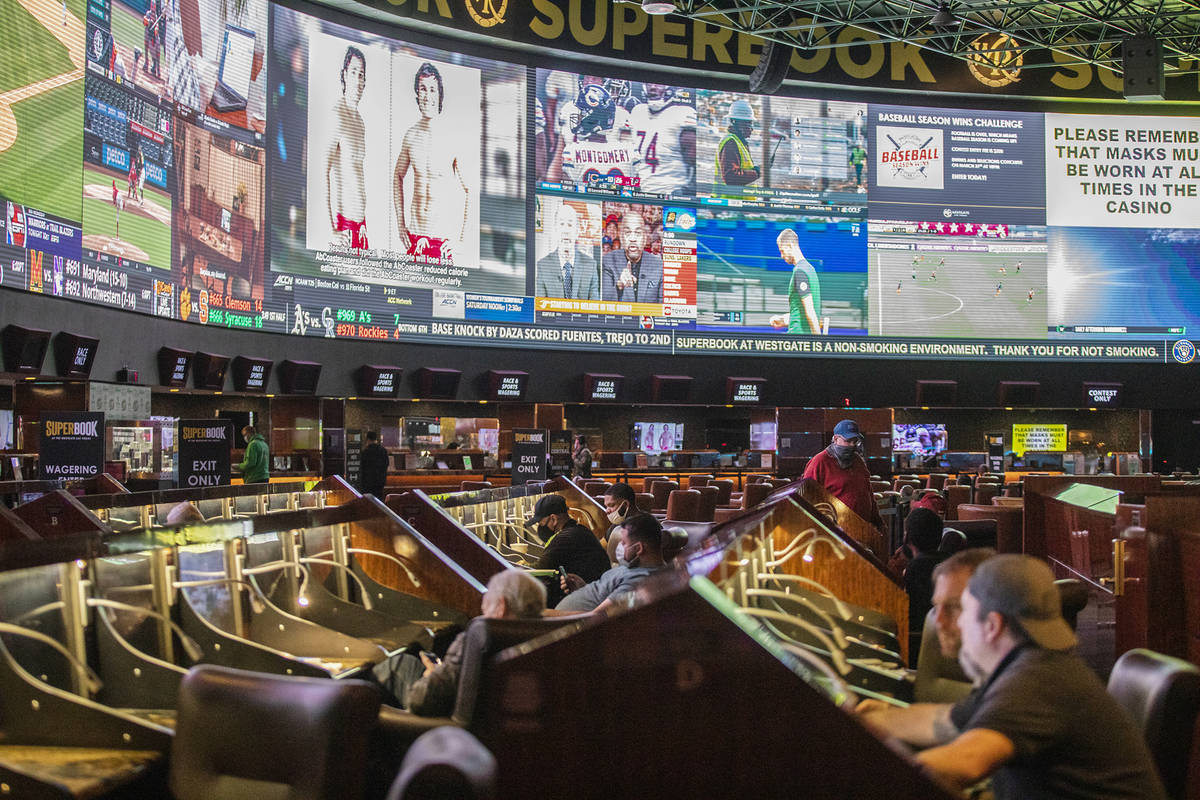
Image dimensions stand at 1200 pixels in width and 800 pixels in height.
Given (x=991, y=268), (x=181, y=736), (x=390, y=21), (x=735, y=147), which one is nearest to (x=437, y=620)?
(x=181, y=736)

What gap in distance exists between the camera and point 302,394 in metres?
14.2

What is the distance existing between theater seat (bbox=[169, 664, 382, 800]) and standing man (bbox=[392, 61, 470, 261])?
47.1ft

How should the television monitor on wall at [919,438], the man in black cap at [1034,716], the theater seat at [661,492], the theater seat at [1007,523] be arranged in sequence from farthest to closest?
the television monitor on wall at [919,438] < the theater seat at [661,492] < the theater seat at [1007,523] < the man in black cap at [1034,716]

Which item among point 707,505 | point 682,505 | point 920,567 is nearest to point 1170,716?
point 920,567

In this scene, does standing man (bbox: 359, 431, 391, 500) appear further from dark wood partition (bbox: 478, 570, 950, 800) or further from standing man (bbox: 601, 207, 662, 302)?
dark wood partition (bbox: 478, 570, 950, 800)

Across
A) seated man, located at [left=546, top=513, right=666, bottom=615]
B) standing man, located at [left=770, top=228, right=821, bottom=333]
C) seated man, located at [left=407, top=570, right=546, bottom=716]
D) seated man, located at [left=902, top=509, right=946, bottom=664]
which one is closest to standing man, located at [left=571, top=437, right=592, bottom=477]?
standing man, located at [left=770, top=228, right=821, bottom=333]

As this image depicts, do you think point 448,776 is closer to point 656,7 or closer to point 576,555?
point 576,555

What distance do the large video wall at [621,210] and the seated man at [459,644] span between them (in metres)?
9.69

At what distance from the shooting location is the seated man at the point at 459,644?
8.55 feet

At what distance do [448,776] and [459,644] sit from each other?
48.2 inches

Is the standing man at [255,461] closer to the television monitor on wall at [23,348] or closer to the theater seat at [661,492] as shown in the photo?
the television monitor on wall at [23,348]

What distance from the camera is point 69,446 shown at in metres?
7.42

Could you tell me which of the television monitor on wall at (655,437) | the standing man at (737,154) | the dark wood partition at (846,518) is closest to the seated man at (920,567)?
the dark wood partition at (846,518)

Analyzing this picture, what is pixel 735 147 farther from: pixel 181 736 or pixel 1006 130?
pixel 181 736
